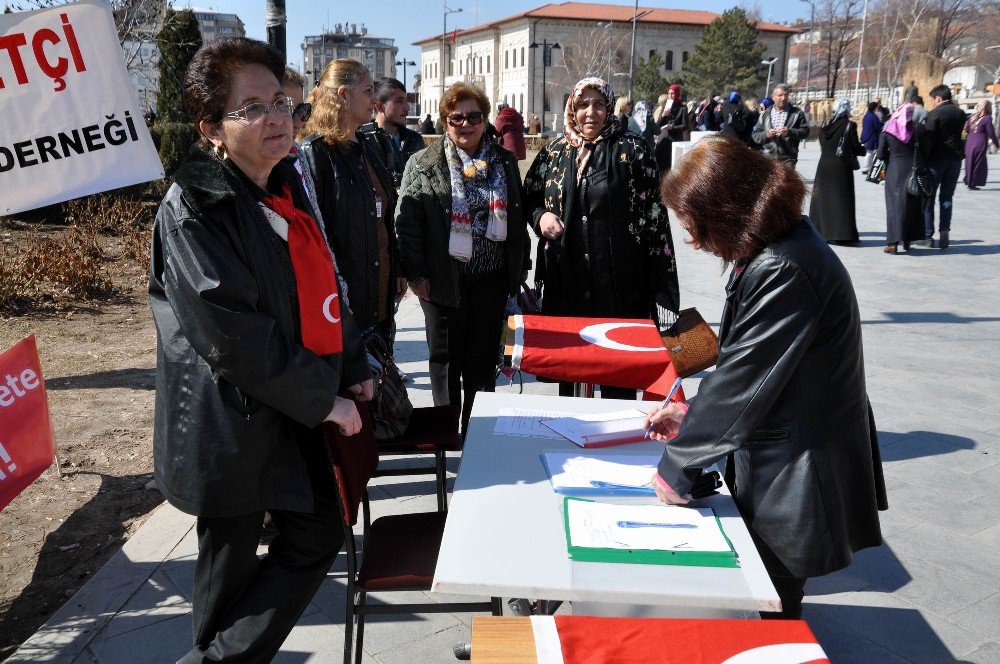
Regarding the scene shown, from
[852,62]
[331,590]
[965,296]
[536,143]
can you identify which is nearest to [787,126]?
[965,296]

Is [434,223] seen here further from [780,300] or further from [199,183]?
[780,300]

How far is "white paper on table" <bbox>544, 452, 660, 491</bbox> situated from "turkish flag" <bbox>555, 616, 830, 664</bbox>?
55 cm

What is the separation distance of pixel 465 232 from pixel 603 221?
0.70 meters

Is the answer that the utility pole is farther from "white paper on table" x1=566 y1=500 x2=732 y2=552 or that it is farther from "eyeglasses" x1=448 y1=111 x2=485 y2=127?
"white paper on table" x1=566 y1=500 x2=732 y2=552

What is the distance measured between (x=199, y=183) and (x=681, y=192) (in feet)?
4.02

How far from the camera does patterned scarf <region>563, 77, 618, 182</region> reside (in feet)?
13.7

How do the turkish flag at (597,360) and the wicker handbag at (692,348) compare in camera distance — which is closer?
the wicker handbag at (692,348)

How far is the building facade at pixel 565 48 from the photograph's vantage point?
74.9 metres

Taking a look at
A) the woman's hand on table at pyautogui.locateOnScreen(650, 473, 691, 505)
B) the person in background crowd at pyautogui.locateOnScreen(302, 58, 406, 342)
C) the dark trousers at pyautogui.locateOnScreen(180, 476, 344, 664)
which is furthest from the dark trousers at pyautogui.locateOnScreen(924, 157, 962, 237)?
the dark trousers at pyautogui.locateOnScreen(180, 476, 344, 664)

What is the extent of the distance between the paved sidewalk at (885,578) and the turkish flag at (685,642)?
1291 millimetres

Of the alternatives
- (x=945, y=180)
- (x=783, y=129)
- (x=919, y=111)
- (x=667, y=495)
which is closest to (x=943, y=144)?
(x=945, y=180)

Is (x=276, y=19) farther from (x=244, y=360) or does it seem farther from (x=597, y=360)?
(x=244, y=360)

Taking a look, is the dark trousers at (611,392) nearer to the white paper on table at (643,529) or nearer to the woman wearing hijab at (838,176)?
the white paper on table at (643,529)

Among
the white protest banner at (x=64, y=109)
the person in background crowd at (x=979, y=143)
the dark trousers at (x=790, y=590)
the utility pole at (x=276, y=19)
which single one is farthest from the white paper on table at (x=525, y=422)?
the person in background crowd at (x=979, y=143)
